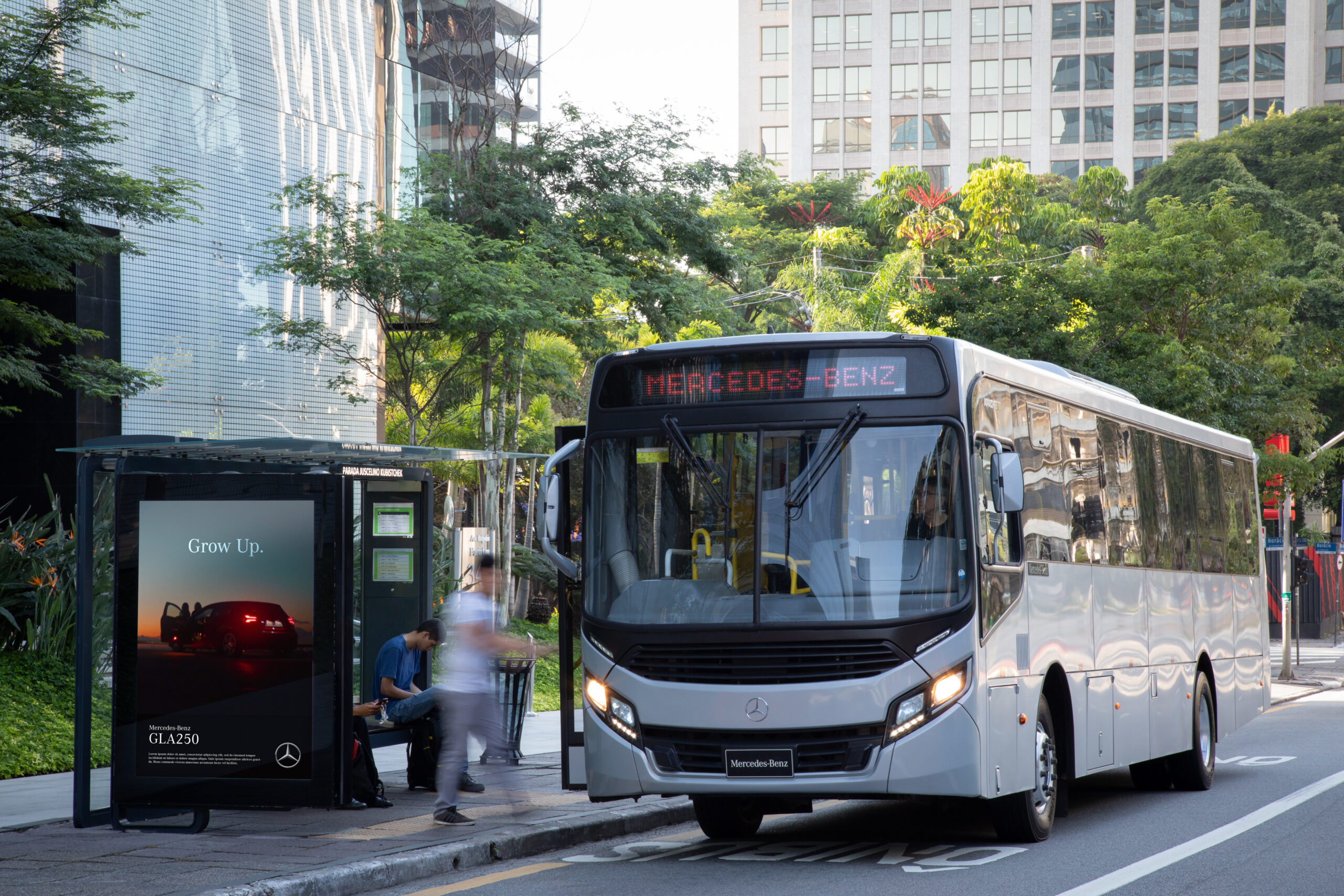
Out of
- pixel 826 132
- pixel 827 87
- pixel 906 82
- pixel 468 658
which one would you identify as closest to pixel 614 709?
pixel 468 658

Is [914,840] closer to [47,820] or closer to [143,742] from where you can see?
[143,742]

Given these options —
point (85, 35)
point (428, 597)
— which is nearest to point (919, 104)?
point (85, 35)

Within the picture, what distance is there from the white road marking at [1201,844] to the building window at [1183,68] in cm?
8623

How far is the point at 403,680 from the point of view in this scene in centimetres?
1066

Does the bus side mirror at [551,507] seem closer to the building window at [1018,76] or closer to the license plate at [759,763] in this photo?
the license plate at [759,763]

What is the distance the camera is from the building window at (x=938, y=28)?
94312 mm

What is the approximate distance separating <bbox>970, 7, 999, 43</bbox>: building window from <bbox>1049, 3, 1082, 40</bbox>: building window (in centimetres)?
328

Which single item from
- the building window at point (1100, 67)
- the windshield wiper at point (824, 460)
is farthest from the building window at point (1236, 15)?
the windshield wiper at point (824, 460)

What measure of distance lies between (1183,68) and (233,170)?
82796 millimetres

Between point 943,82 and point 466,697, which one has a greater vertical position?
point 943,82

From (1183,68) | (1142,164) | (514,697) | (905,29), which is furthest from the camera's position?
(905,29)

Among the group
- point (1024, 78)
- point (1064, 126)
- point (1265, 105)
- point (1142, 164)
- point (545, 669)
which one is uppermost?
point (1024, 78)

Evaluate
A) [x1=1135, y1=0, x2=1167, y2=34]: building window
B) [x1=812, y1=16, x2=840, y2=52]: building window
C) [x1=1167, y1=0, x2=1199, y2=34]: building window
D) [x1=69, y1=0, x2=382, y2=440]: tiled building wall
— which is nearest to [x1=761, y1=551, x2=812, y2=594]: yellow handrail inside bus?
[x1=69, y1=0, x2=382, y2=440]: tiled building wall

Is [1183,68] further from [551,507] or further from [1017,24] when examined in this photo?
[551,507]
